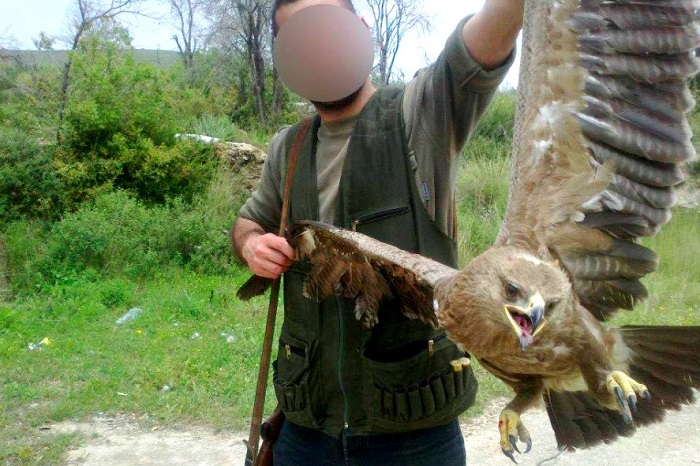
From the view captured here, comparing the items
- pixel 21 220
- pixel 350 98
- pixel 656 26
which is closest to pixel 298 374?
pixel 350 98

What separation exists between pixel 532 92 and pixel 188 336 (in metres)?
5.61

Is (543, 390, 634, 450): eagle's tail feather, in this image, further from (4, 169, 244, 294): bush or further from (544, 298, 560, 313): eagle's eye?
(4, 169, 244, 294): bush

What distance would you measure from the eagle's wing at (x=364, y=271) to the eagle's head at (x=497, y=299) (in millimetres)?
97

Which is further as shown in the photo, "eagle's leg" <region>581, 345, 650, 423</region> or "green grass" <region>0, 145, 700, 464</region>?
"green grass" <region>0, 145, 700, 464</region>

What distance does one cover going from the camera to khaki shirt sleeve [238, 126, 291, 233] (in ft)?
10.5

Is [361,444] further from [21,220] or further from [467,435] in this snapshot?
[21,220]

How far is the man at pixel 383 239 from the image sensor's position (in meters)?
2.68

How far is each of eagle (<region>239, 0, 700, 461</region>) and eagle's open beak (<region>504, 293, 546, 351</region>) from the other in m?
0.06

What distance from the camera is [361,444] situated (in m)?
2.80

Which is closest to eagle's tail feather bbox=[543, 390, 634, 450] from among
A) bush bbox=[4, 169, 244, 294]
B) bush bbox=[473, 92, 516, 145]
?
bush bbox=[4, 169, 244, 294]

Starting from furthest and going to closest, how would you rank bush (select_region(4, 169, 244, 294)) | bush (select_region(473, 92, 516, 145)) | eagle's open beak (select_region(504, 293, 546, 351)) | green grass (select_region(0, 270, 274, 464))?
bush (select_region(473, 92, 516, 145)), bush (select_region(4, 169, 244, 294)), green grass (select_region(0, 270, 274, 464)), eagle's open beak (select_region(504, 293, 546, 351))

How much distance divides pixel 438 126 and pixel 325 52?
54 cm

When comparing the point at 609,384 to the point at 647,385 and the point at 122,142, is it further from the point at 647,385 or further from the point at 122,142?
the point at 122,142

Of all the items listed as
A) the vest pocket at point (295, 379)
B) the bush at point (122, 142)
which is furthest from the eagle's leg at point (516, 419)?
the bush at point (122, 142)
